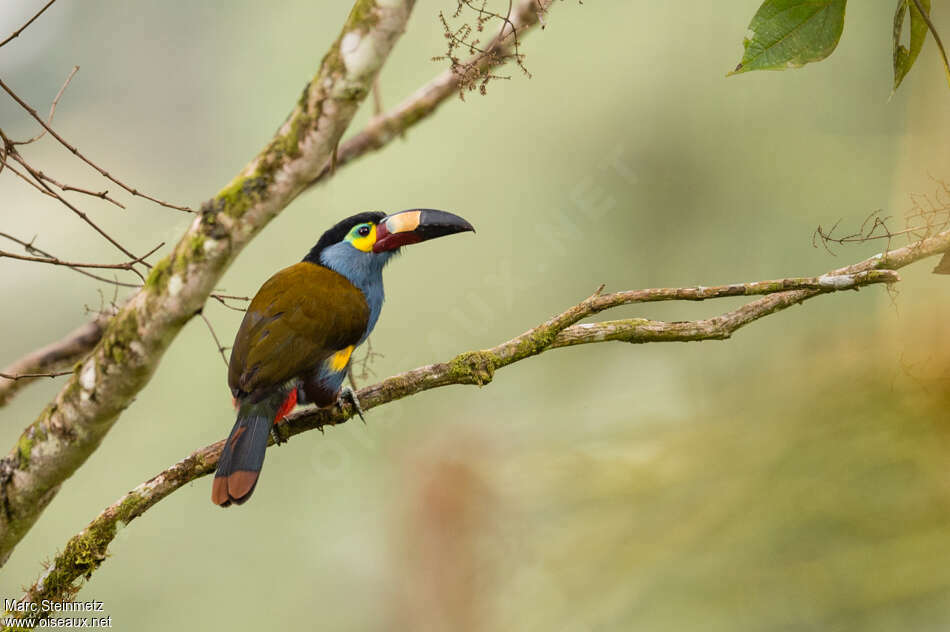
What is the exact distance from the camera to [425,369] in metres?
1.70

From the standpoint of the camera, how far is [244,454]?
5.24 ft

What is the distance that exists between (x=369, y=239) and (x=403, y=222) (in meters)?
0.10

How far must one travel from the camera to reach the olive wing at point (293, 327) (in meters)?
1.74

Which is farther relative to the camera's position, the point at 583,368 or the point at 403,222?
the point at 583,368

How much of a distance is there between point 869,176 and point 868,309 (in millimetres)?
539

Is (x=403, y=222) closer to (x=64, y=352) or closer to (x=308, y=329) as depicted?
(x=308, y=329)

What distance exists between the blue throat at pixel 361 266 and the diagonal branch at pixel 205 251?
632 millimetres

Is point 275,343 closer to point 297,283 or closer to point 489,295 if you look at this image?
point 297,283

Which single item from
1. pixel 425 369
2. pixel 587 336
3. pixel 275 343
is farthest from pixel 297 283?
pixel 587 336

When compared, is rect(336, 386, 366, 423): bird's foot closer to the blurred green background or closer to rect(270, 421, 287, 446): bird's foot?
rect(270, 421, 287, 446): bird's foot

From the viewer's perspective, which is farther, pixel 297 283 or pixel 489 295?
pixel 489 295

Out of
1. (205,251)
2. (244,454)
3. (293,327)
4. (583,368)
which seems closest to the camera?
(205,251)

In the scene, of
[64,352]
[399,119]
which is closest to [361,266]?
[399,119]

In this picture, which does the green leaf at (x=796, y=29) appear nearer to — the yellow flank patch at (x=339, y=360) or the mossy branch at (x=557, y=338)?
the mossy branch at (x=557, y=338)
